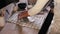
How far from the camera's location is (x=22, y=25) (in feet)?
5.11

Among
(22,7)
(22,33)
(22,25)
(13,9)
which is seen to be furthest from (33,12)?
(13,9)

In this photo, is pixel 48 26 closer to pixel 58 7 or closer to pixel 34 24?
pixel 58 7

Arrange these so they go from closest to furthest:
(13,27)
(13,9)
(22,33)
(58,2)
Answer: (58,2) → (22,33) → (13,27) → (13,9)

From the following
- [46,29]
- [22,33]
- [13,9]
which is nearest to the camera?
[46,29]

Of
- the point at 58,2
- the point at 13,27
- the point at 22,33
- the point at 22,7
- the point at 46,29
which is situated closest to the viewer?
the point at 58,2

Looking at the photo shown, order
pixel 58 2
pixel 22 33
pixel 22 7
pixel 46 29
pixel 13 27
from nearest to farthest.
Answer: pixel 58 2
pixel 46 29
pixel 22 33
pixel 13 27
pixel 22 7

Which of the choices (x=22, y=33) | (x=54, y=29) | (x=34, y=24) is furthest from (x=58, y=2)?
(x=34, y=24)

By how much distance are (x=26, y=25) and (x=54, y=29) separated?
32.9 inches

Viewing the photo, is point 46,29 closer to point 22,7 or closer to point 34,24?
point 34,24

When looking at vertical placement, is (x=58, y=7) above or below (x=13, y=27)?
above

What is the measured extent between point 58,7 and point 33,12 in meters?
0.17

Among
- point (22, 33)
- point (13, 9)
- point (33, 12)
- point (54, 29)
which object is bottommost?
point (22, 33)

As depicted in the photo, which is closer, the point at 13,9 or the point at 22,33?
the point at 22,33

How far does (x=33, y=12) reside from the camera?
2.63ft
